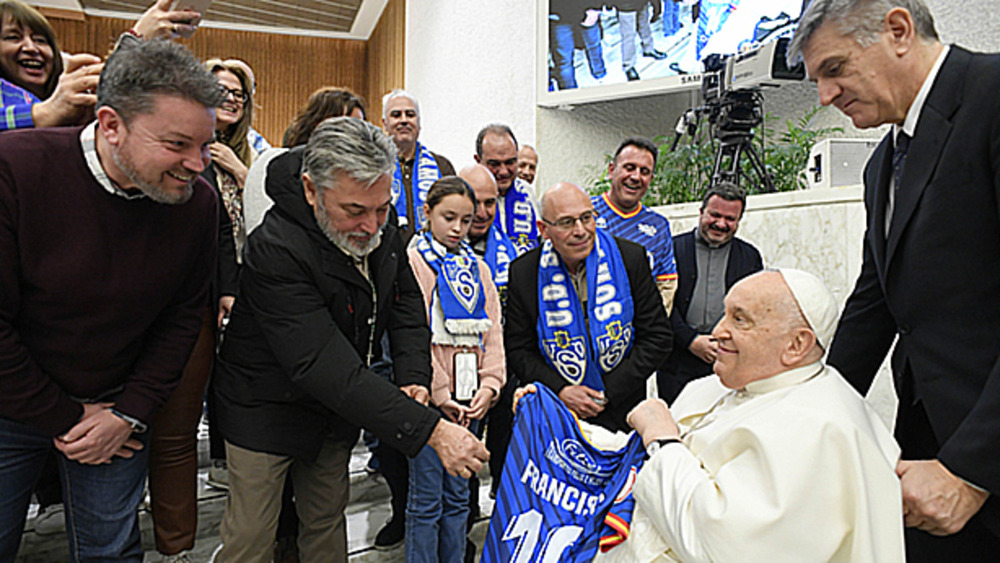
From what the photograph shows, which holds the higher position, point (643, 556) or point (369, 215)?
point (369, 215)

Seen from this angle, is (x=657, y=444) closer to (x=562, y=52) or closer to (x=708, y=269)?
(x=708, y=269)

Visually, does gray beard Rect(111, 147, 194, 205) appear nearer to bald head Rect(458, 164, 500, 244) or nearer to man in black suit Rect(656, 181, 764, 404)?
bald head Rect(458, 164, 500, 244)

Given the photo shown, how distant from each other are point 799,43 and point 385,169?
40.4 inches

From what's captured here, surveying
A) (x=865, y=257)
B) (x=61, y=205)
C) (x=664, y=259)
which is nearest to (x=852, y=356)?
(x=865, y=257)

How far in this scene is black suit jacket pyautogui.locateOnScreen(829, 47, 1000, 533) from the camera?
1.35 meters

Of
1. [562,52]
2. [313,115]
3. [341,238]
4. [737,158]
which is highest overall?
[562,52]

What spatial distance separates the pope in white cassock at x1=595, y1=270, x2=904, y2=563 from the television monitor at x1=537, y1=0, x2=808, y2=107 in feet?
16.8

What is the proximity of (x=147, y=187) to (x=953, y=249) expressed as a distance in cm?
174

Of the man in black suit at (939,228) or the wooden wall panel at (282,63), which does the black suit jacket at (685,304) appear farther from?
the wooden wall panel at (282,63)

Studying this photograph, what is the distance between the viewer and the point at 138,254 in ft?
5.63

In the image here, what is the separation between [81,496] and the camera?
175cm

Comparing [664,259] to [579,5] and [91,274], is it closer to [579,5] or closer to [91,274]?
[91,274]

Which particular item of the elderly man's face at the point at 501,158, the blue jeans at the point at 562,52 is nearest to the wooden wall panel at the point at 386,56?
the blue jeans at the point at 562,52

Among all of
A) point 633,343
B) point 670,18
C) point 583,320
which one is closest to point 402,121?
point 583,320
